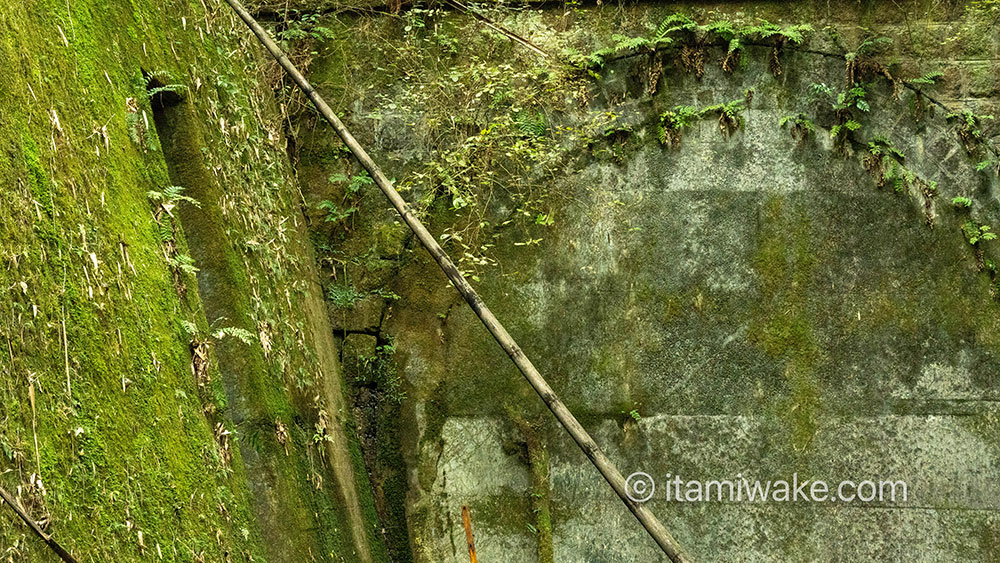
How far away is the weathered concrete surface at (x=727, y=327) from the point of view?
654 cm

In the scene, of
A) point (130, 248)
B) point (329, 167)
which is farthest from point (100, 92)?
point (329, 167)

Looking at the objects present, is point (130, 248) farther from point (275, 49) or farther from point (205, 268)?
point (275, 49)

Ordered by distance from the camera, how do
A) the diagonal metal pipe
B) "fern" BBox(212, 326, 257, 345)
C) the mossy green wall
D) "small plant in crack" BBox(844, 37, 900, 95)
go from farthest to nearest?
"small plant in crack" BBox(844, 37, 900, 95) → the diagonal metal pipe → "fern" BBox(212, 326, 257, 345) → the mossy green wall

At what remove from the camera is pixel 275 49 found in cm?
605

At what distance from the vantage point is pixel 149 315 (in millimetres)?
3637

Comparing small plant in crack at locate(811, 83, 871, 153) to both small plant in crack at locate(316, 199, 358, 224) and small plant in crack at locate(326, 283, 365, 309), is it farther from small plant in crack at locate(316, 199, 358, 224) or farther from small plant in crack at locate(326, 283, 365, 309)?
small plant in crack at locate(326, 283, 365, 309)

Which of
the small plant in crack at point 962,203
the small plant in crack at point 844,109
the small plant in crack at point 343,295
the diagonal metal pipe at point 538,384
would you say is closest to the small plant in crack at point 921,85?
the small plant in crack at point 844,109

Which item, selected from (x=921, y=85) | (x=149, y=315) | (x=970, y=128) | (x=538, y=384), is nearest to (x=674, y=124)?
(x=921, y=85)

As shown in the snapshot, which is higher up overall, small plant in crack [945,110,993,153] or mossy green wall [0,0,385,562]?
small plant in crack [945,110,993,153]

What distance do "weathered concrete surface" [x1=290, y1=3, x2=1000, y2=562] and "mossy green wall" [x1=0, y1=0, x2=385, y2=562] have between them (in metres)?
1.16

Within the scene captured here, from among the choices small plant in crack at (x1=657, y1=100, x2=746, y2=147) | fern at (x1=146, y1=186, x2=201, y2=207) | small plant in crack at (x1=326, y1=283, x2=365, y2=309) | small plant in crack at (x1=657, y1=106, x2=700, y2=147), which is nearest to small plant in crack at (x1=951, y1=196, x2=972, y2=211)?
small plant in crack at (x1=657, y1=100, x2=746, y2=147)

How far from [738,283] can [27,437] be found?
527 centimetres

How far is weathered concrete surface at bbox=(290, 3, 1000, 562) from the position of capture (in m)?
6.54

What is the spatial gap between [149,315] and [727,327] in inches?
177
